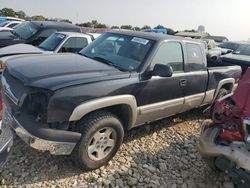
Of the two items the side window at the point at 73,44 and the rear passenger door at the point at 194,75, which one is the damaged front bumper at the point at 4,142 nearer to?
the rear passenger door at the point at 194,75

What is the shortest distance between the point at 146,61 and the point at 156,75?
27cm

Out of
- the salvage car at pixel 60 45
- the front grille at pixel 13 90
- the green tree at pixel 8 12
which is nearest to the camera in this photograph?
the front grille at pixel 13 90

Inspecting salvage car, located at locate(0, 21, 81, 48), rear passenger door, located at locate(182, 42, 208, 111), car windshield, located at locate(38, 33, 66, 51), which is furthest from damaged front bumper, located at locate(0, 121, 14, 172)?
salvage car, located at locate(0, 21, 81, 48)

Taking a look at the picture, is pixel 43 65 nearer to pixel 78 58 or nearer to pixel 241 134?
pixel 78 58

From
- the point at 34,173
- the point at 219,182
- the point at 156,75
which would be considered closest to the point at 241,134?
the point at 219,182

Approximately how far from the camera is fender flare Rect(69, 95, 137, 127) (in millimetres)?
3279

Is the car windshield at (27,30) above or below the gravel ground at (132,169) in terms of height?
above

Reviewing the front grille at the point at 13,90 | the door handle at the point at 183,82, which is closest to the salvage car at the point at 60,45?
the front grille at the point at 13,90

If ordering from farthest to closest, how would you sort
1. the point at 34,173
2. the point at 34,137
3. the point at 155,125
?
the point at 155,125 → the point at 34,173 → the point at 34,137

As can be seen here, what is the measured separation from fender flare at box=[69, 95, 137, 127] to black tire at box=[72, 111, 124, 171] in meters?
0.13

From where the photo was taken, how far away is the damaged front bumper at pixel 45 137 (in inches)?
124

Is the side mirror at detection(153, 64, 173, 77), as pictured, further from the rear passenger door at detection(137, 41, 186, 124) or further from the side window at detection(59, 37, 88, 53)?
the side window at detection(59, 37, 88, 53)

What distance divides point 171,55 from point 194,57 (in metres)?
0.66

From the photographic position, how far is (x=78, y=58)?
4.42 m
